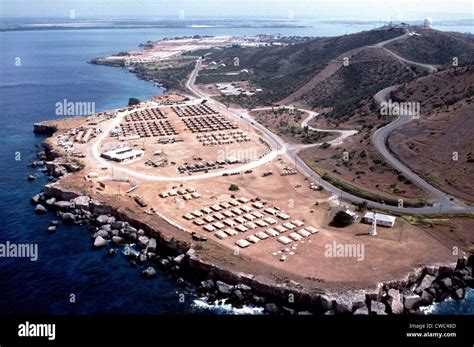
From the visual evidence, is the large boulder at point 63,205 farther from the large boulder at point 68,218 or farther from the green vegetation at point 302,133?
the green vegetation at point 302,133

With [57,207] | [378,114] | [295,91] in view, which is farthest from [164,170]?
[295,91]

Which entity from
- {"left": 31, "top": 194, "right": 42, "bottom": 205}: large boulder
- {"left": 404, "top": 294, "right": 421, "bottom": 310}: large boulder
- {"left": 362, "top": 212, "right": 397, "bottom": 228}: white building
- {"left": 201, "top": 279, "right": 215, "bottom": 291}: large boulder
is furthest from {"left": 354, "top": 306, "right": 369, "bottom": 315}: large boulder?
{"left": 31, "top": 194, "right": 42, "bottom": 205}: large boulder

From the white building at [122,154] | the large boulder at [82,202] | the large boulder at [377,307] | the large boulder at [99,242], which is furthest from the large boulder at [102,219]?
the large boulder at [377,307]

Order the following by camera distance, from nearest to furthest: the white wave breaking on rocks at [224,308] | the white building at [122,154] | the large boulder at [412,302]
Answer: the white wave breaking on rocks at [224,308], the large boulder at [412,302], the white building at [122,154]

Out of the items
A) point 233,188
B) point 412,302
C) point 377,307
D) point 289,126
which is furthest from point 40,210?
point 289,126

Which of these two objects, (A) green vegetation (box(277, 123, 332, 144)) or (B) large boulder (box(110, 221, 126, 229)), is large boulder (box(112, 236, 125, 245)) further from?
(A) green vegetation (box(277, 123, 332, 144))

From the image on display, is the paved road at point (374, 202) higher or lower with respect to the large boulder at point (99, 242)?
higher
